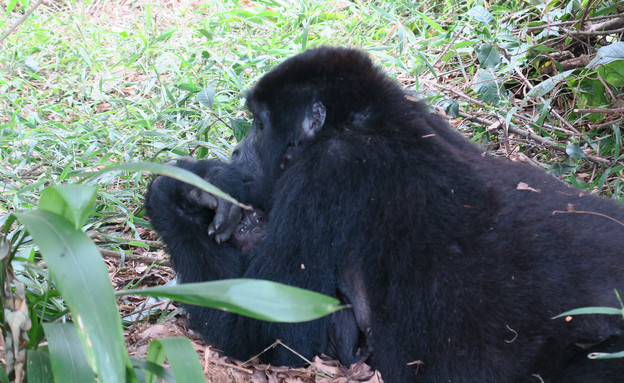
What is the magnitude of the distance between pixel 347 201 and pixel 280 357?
2.01 feet

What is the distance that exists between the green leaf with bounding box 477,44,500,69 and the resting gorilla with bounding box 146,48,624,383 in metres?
1.18

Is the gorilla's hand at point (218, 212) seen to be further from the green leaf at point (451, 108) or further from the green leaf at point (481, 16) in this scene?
the green leaf at point (481, 16)

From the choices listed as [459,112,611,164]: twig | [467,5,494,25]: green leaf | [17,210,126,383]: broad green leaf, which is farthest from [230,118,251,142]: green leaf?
[17,210,126,383]: broad green leaf

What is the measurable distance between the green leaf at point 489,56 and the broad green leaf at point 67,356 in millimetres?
2737

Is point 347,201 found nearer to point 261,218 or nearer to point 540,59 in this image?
point 261,218

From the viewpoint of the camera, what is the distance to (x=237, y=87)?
3.85 meters

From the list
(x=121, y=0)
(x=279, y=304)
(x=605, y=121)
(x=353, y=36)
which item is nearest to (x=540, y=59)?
(x=605, y=121)

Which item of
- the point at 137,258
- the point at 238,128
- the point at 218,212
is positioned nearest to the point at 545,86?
the point at 238,128

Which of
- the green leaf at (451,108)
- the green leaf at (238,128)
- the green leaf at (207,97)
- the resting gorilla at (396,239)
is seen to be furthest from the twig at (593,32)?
the green leaf at (207,97)

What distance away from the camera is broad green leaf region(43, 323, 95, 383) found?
147cm

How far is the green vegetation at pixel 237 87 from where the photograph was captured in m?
3.37

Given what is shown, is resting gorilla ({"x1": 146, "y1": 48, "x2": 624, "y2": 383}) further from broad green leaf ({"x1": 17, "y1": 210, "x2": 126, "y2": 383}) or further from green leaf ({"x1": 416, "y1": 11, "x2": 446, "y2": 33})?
green leaf ({"x1": 416, "y1": 11, "x2": 446, "y2": 33})

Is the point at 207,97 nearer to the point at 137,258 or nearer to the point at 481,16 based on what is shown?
the point at 137,258

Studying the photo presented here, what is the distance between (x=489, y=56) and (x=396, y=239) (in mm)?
1866
